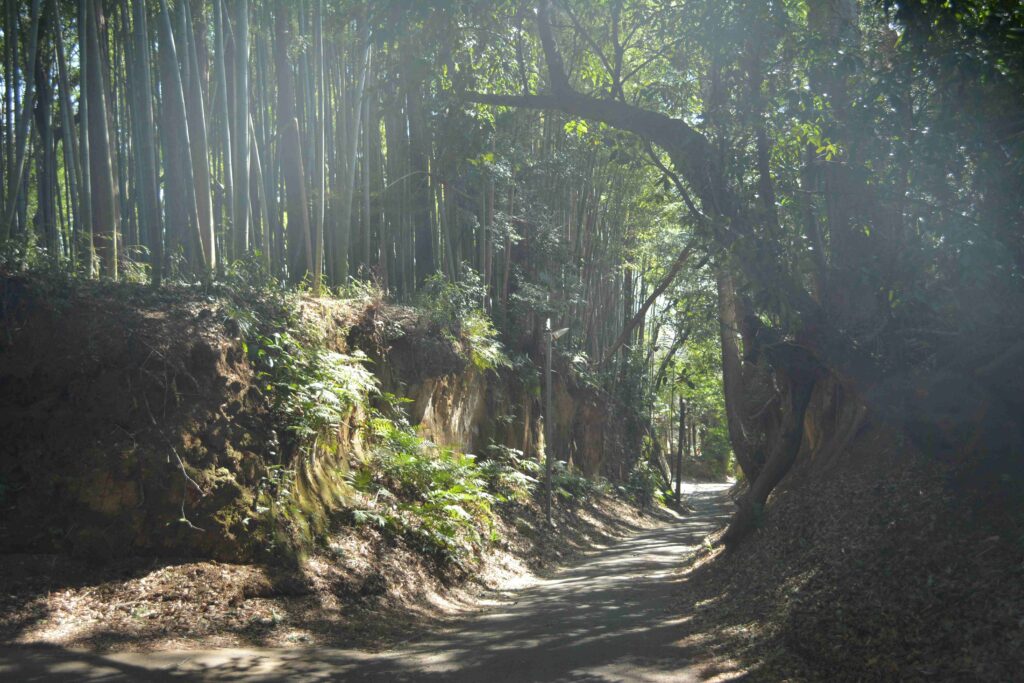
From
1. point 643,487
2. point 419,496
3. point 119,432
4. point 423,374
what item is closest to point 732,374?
point 423,374

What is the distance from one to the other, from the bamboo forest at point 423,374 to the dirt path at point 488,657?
2.1 inches

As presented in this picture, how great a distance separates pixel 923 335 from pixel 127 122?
15.6 m

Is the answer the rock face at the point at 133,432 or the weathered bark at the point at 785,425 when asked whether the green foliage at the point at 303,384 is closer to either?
the rock face at the point at 133,432

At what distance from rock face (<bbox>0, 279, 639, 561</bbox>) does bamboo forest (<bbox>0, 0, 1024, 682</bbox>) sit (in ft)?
0.12

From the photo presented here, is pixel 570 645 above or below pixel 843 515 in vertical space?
below

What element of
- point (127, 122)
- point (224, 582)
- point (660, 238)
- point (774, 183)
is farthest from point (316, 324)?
point (660, 238)

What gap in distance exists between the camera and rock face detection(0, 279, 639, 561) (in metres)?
8.45

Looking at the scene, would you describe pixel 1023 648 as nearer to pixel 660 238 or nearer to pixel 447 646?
pixel 447 646

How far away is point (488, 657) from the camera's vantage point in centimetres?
767

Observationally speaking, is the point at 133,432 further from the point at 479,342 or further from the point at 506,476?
the point at 479,342

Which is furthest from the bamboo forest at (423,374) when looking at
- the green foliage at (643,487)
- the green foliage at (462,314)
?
the green foliage at (643,487)

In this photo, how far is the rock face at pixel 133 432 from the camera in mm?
8453

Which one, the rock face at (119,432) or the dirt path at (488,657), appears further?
the rock face at (119,432)

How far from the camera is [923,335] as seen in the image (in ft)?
25.2
